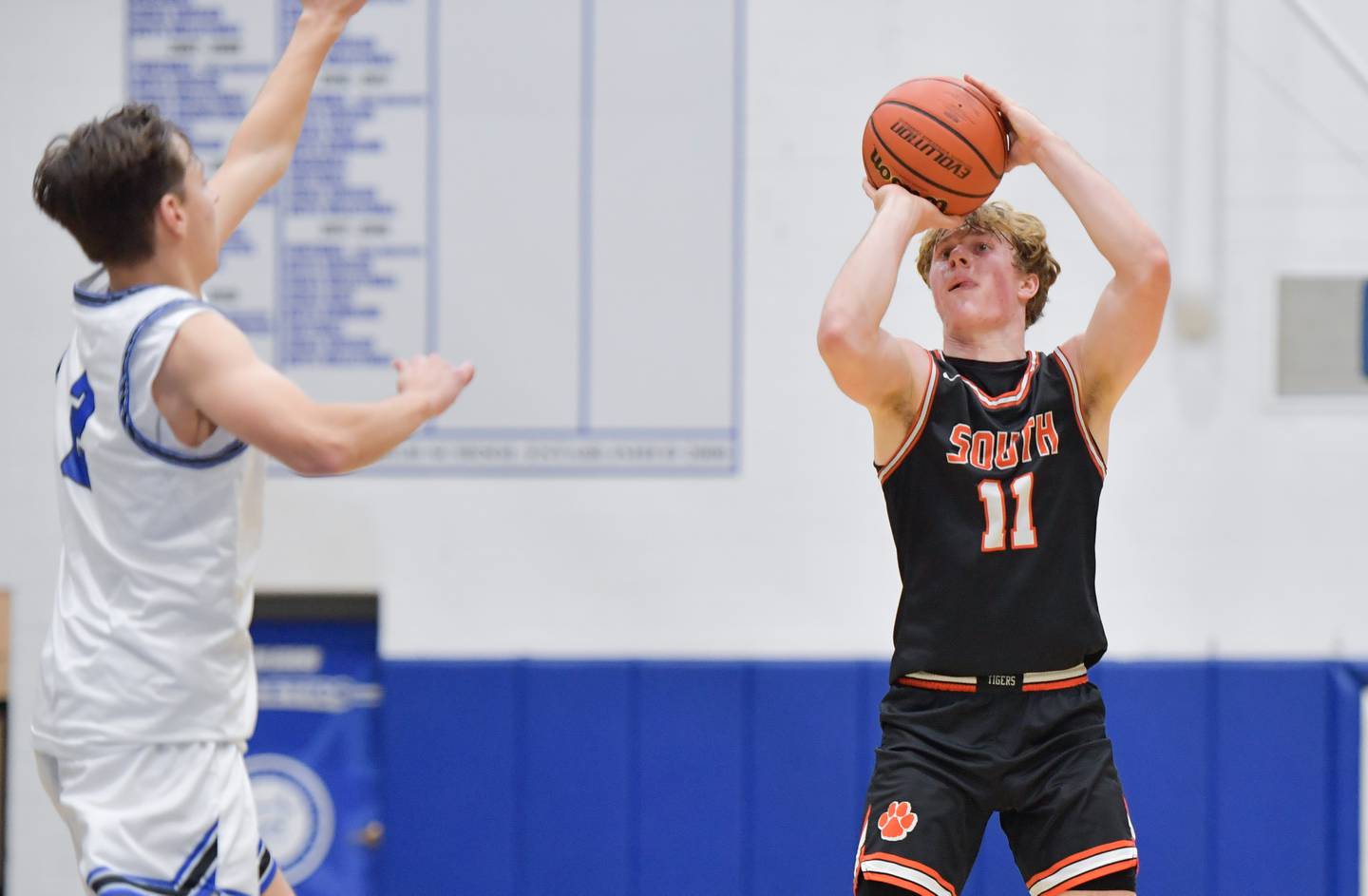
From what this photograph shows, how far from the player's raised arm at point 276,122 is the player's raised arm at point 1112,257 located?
1.30 m

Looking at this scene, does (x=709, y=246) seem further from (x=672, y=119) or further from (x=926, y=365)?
(x=926, y=365)

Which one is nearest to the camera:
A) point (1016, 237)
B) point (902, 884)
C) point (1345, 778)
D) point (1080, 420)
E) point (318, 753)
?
point (902, 884)

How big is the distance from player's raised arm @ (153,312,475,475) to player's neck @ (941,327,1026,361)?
121 cm

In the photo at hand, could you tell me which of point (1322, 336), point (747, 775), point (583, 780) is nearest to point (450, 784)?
point (583, 780)

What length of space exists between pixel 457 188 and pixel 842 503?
1.39 metres

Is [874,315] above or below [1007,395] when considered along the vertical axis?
above

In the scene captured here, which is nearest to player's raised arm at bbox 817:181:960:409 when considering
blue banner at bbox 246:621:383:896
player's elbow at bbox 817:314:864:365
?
player's elbow at bbox 817:314:864:365

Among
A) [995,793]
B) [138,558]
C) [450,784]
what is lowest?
[450,784]

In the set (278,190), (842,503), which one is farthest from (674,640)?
(278,190)

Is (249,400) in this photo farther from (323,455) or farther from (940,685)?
(940,685)

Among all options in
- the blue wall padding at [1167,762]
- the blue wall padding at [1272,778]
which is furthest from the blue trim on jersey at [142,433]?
the blue wall padding at [1272,778]

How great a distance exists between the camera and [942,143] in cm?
250

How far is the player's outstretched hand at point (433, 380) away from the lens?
6.62 feet

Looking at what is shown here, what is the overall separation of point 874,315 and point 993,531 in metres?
0.48
